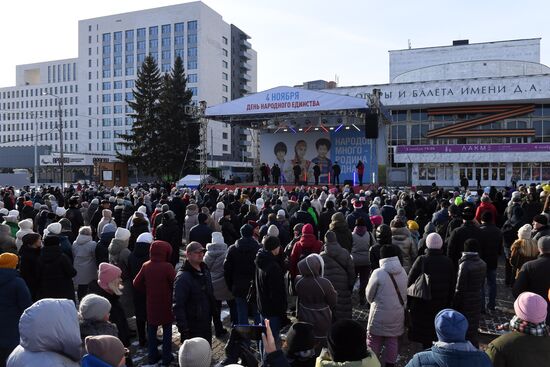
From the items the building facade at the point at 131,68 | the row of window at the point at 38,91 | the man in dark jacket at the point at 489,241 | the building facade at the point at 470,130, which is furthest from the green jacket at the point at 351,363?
the row of window at the point at 38,91

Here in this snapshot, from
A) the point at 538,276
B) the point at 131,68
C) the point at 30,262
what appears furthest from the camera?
the point at 131,68

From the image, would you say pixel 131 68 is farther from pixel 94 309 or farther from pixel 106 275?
pixel 94 309

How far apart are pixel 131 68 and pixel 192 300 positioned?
8814cm

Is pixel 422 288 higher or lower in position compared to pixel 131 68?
lower

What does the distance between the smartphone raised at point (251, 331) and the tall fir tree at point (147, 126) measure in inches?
1703

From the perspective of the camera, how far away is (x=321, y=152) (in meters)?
34.8

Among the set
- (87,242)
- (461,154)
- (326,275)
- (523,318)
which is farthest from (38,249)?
(461,154)

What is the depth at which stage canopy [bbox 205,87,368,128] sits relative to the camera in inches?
959

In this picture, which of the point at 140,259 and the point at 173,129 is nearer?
the point at 140,259

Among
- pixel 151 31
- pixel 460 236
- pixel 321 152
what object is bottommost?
pixel 460 236

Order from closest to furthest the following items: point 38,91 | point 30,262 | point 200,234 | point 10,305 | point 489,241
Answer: point 10,305 → point 30,262 → point 489,241 → point 200,234 → point 38,91

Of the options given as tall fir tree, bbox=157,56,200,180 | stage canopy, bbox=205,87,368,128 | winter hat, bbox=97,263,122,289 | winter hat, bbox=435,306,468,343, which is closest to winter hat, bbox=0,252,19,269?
winter hat, bbox=97,263,122,289

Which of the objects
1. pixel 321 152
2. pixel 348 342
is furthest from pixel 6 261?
pixel 321 152

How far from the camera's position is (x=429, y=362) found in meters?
2.88
